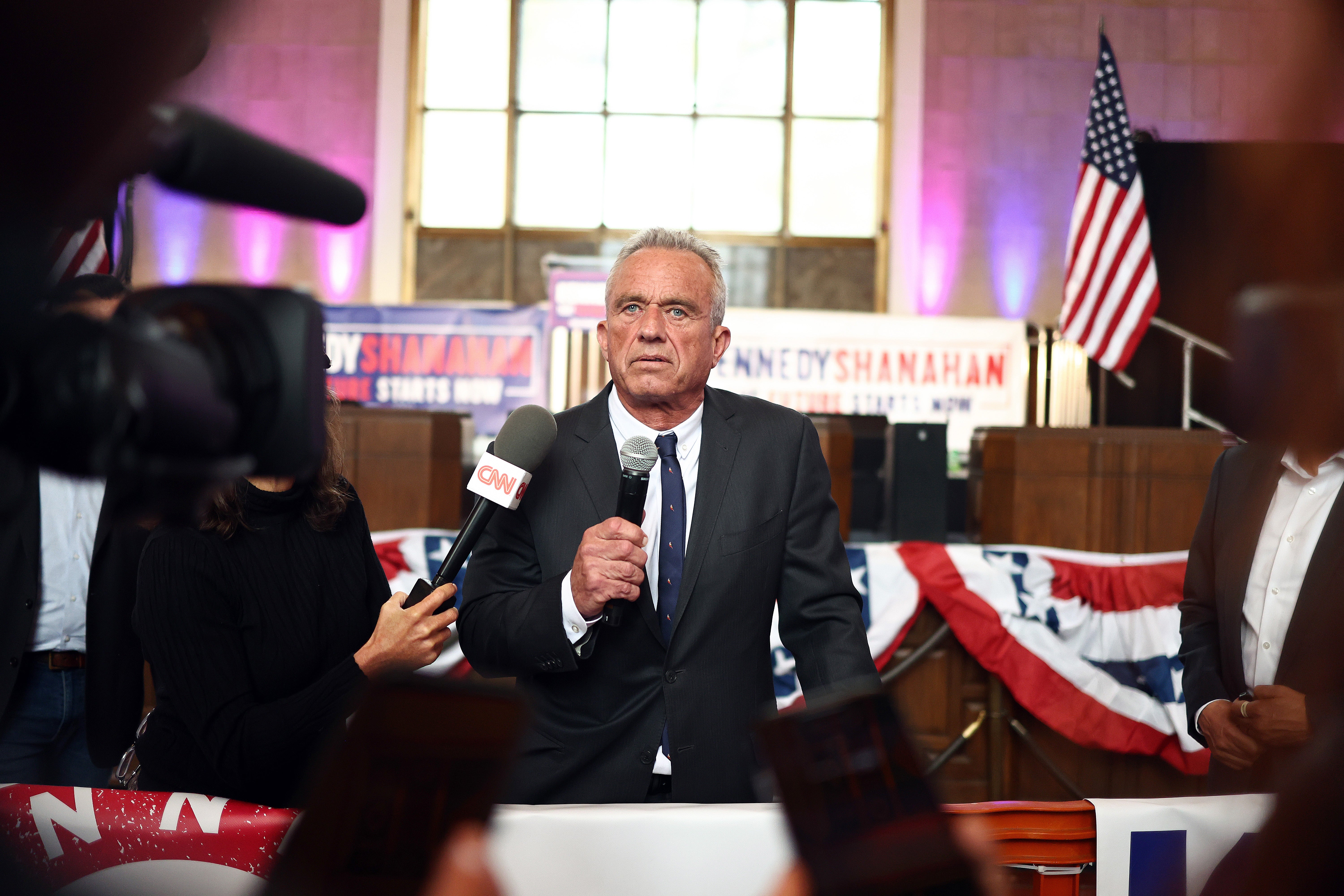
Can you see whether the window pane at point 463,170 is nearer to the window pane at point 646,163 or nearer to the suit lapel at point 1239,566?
the window pane at point 646,163

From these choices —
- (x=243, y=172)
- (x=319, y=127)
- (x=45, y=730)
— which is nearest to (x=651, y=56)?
(x=319, y=127)

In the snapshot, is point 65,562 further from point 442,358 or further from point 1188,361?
point 1188,361

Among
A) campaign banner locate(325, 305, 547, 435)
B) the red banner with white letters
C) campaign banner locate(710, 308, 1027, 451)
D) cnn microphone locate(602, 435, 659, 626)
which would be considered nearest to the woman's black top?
the red banner with white letters

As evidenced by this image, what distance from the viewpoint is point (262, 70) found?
31.4 ft

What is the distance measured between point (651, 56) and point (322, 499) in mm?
8802

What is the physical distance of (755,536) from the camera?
1881 millimetres

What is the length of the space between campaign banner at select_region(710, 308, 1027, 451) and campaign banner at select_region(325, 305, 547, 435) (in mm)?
1529

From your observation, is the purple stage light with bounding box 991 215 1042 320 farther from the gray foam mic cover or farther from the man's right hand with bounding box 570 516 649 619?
the man's right hand with bounding box 570 516 649 619

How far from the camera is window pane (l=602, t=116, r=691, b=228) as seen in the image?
32.0 feet

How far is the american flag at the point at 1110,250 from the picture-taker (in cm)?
591

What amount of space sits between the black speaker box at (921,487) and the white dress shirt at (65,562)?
10.7ft

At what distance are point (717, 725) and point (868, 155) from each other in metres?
8.93

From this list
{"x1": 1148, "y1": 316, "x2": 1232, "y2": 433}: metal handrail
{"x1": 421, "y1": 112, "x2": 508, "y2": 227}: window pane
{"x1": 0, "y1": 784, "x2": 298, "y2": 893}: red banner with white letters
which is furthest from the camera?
{"x1": 421, "y1": 112, "x2": 508, "y2": 227}: window pane

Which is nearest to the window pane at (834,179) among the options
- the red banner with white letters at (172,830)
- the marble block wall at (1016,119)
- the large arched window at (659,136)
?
the large arched window at (659,136)
